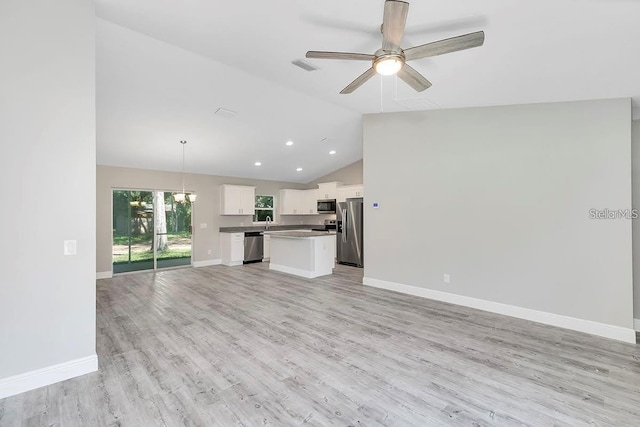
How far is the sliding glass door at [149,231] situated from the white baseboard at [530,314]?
5539 mm

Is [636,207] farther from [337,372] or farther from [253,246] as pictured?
[253,246]

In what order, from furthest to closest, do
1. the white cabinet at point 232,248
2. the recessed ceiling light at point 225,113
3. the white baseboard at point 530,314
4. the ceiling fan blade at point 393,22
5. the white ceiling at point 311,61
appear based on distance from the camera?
the white cabinet at point 232,248, the recessed ceiling light at point 225,113, the white baseboard at point 530,314, the white ceiling at point 311,61, the ceiling fan blade at point 393,22

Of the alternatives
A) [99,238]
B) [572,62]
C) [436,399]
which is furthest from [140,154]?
[572,62]

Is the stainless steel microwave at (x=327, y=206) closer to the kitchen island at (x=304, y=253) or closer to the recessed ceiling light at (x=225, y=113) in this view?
the kitchen island at (x=304, y=253)

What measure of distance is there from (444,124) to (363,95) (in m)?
1.35

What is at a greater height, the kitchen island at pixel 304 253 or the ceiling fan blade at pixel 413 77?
the ceiling fan blade at pixel 413 77

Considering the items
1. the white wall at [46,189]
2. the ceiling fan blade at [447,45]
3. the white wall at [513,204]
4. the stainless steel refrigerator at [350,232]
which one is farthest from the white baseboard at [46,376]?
the stainless steel refrigerator at [350,232]

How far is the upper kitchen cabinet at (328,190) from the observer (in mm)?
8742

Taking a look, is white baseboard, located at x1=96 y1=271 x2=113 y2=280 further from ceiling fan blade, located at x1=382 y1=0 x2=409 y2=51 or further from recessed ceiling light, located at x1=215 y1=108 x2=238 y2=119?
ceiling fan blade, located at x1=382 y1=0 x2=409 y2=51

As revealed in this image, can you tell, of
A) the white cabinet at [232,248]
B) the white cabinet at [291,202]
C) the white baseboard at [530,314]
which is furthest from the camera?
the white cabinet at [291,202]

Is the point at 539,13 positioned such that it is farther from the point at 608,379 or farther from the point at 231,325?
the point at 231,325

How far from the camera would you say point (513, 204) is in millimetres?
3842

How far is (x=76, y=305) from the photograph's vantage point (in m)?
2.42

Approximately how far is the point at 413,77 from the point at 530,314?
11.0 feet
